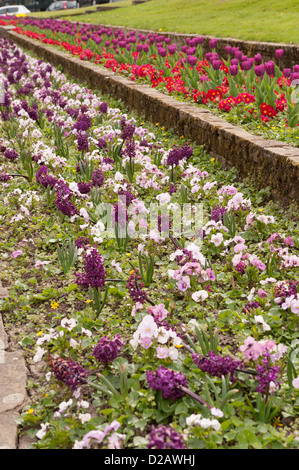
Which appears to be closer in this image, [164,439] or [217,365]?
[164,439]

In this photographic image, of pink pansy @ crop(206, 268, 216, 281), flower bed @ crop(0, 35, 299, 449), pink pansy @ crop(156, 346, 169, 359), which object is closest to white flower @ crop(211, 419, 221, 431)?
flower bed @ crop(0, 35, 299, 449)

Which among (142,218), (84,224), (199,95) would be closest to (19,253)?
(84,224)

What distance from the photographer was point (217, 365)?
240cm

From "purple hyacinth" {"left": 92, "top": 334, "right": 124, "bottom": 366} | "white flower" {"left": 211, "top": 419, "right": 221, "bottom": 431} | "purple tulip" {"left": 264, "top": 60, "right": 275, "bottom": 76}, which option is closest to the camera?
"white flower" {"left": 211, "top": 419, "right": 221, "bottom": 431}

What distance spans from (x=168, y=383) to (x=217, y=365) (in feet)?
0.83

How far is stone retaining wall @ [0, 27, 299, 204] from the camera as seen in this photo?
400 centimetres

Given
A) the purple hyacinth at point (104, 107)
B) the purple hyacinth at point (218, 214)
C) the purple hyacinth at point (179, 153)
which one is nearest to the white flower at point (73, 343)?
the purple hyacinth at point (218, 214)

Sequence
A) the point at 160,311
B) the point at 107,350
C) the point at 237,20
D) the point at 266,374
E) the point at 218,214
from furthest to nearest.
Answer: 1. the point at 237,20
2. the point at 218,214
3. the point at 160,311
4. the point at 107,350
5. the point at 266,374

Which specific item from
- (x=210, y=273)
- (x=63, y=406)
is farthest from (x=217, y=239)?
(x=63, y=406)

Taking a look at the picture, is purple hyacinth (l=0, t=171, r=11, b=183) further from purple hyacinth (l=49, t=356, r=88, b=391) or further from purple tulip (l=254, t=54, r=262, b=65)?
purple tulip (l=254, t=54, r=262, b=65)

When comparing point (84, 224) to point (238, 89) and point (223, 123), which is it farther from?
point (238, 89)

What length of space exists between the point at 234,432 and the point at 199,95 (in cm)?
469

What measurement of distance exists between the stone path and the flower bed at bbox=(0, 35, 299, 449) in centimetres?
7

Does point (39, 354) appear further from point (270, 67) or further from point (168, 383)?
point (270, 67)
